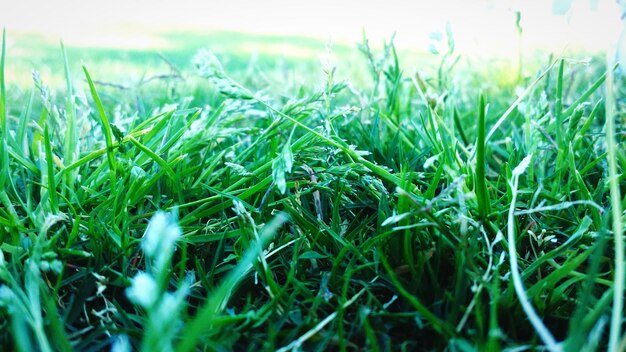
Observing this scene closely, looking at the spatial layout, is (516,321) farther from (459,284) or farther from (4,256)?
(4,256)

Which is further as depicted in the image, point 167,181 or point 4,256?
point 167,181

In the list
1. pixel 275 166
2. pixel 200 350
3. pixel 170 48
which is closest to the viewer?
pixel 200 350

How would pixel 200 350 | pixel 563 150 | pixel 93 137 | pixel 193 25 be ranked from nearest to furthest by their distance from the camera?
pixel 200 350
pixel 563 150
pixel 93 137
pixel 193 25

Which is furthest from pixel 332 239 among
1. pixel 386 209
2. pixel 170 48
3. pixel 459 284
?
pixel 170 48

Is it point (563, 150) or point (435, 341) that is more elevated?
point (563, 150)

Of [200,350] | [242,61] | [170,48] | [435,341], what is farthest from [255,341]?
[170,48]

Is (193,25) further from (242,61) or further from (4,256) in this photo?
(4,256)
